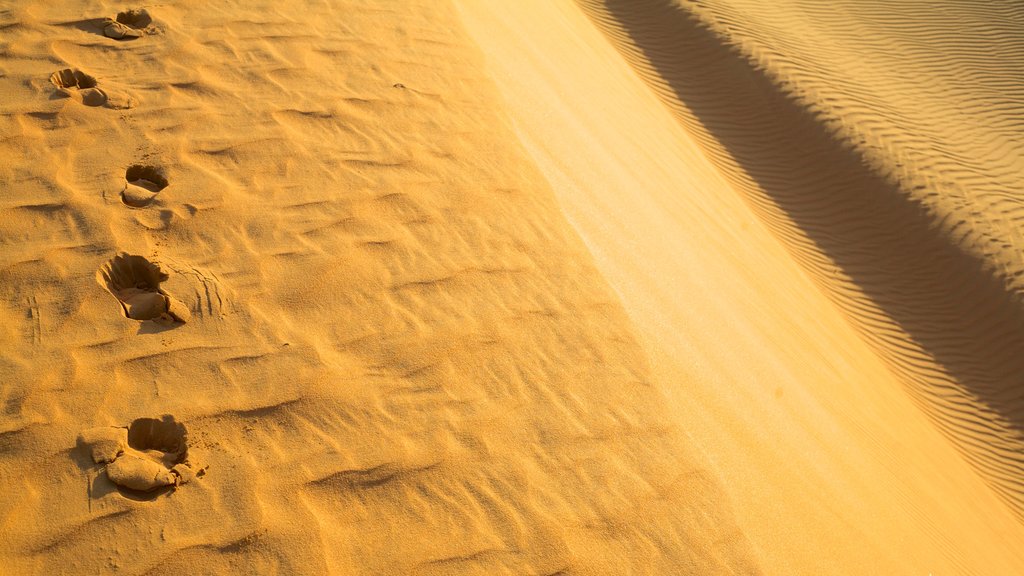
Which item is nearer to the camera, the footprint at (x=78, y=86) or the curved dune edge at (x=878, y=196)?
the footprint at (x=78, y=86)

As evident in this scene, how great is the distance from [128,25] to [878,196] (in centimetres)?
748

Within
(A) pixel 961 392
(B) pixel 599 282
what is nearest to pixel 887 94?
(A) pixel 961 392

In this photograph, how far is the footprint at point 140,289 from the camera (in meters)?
2.59

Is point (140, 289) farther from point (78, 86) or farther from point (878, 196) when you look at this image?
point (878, 196)

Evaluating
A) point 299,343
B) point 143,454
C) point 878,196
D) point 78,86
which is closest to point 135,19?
point 78,86

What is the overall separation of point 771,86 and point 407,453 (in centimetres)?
831

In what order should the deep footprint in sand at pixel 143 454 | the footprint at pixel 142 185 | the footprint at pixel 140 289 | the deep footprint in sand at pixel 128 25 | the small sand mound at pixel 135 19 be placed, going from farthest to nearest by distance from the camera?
1. the small sand mound at pixel 135 19
2. the deep footprint in sand at pixel 128 25
3. the footprint at pixel 142 185
4. the footprint at pixel 140 289
5. the deep footprint in sand at pixel 143 454

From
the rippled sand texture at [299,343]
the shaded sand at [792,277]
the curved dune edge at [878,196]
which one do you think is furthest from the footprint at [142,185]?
the curved dune edge at [878,196]

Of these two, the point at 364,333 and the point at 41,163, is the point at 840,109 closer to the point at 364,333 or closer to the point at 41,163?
the point at 364,333

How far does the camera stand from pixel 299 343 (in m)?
2.67

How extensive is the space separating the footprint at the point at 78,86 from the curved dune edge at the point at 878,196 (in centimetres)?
625

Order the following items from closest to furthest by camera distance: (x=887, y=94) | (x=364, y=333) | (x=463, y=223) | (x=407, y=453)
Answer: (x=407, y=453)
(x=364, y=333)
(x=463, y=223)
(x=887, y=94)

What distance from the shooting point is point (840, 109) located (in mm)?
8828

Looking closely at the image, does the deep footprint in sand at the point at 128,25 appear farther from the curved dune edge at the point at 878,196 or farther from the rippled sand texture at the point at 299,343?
the curved dune edge at the point at 878,196
